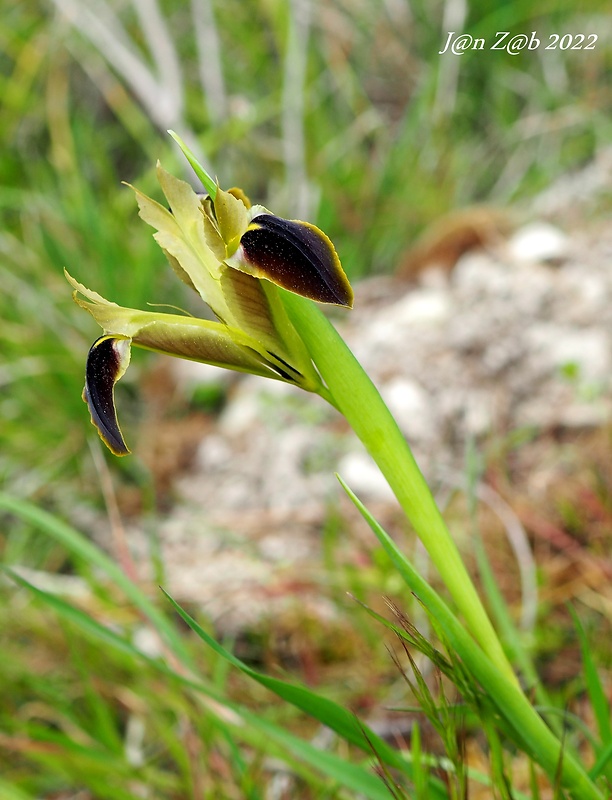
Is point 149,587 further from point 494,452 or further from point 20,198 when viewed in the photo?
point 20,198

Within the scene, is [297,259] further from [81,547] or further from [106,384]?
[81,547]

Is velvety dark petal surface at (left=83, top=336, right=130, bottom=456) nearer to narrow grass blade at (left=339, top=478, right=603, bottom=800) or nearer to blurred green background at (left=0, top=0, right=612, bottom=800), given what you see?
narrow grass blade at (left=339, top=478, right=603, bottom=800)

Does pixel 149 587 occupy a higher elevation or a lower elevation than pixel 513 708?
lower

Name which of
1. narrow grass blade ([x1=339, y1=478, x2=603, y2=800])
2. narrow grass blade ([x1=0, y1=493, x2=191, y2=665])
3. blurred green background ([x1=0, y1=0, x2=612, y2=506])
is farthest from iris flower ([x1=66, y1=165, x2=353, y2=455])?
blurred green background ([x1=0, y1=0, x2=612, y2=506])

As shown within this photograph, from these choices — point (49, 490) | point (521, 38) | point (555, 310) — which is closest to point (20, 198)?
point (49, 490)

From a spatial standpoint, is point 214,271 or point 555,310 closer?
point 214,271

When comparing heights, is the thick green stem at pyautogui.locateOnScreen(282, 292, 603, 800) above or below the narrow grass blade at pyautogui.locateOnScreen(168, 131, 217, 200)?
below

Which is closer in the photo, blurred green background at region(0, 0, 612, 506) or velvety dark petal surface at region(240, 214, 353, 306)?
velvety dark petal surface at region(240, 214, 353, 306)

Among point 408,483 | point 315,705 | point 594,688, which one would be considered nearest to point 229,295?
point 408,483
